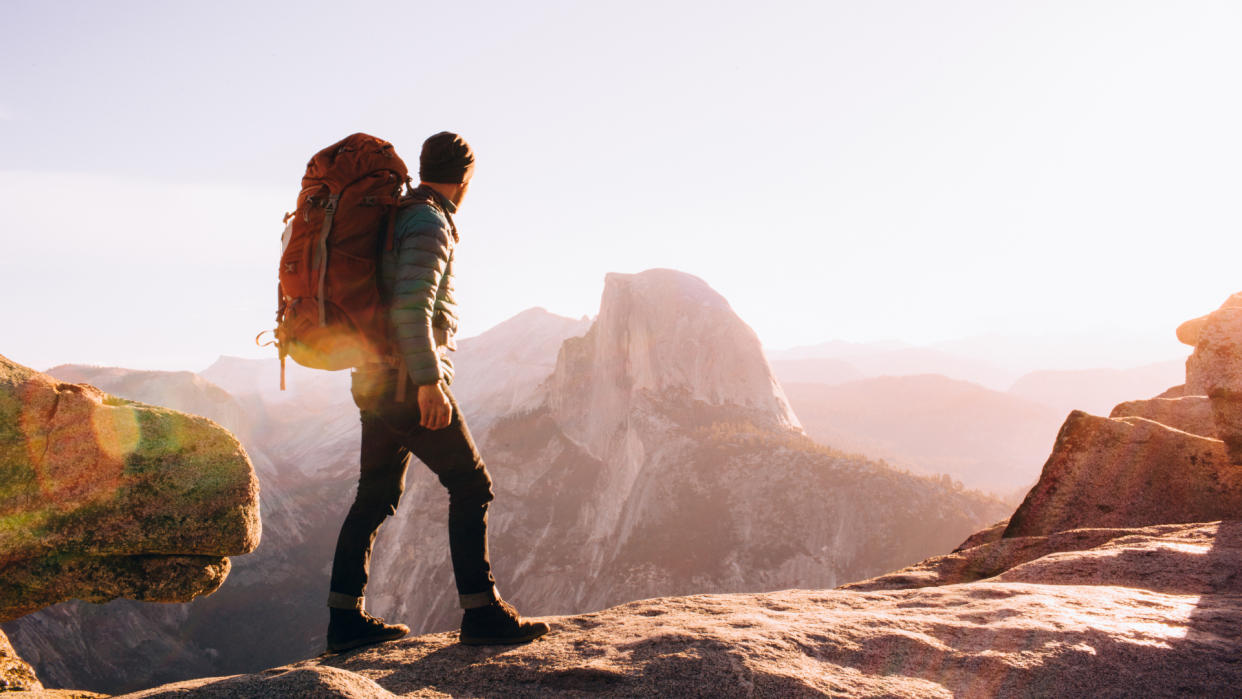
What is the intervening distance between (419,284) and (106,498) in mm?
1628

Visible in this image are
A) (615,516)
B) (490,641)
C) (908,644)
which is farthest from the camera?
(615,516)

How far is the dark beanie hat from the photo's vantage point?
3.68m

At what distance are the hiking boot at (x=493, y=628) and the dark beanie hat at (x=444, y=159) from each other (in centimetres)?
242

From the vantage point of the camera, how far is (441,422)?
322 cm

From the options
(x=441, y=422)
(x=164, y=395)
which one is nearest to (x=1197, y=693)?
(x=441, y=422)

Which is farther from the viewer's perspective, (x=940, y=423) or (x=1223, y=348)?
(x=940, y=423)

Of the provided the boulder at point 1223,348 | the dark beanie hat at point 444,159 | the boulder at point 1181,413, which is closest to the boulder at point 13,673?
the dark beanie hat at point 444,159

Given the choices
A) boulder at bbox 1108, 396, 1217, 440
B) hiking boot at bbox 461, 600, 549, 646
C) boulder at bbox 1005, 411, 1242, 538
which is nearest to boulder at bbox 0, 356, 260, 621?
hiking boot at bbox 461, 600, 549, 646

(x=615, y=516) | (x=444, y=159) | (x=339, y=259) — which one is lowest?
(x=615, y=516)

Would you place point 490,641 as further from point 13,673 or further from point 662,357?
point 662,357

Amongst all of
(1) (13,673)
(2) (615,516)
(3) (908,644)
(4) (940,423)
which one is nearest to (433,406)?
(1) (13,673)

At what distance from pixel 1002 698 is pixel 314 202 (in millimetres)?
3816

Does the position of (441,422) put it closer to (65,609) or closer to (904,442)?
(65,609)

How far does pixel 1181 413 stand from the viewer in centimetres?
750
